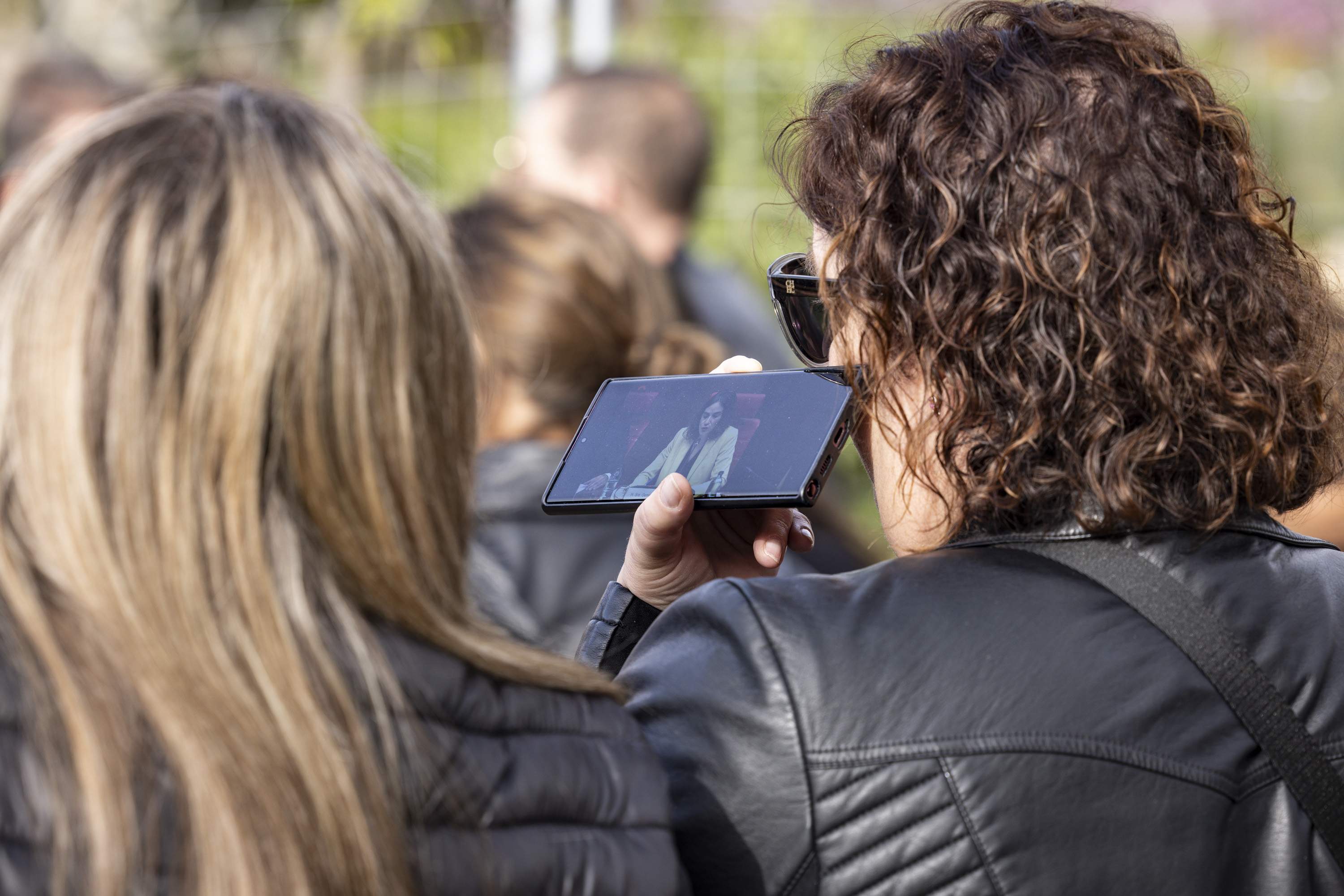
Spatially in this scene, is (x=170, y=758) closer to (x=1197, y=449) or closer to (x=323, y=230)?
(x=323, y=230)

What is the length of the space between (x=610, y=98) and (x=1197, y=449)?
3414 mm

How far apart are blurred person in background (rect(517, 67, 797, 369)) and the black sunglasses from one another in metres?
2.71

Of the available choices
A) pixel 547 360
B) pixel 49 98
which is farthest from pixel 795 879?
pixel 49 98

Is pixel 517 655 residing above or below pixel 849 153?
below

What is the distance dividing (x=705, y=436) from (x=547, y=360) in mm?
1301

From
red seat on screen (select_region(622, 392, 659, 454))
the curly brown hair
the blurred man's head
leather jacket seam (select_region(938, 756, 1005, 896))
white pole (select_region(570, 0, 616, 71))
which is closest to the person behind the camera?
leather jacket seam (select_region(938, 756, 1005, 896))

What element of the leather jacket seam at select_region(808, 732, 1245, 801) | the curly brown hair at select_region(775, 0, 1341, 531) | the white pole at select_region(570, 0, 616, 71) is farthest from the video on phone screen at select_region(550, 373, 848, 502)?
the white pole at select_region(570, 0, 616, 71)

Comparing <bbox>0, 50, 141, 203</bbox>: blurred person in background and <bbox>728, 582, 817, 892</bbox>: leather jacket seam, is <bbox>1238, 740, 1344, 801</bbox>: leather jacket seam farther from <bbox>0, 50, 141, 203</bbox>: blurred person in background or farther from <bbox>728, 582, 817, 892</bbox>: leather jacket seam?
<bbox>0, 50, 141, 203</bbox>: blurred person in background

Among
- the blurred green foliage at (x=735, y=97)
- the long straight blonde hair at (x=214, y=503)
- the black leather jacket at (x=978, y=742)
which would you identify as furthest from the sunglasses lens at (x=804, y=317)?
the blurred green foliage at (x=735, y=97)

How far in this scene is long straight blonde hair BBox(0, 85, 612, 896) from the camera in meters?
1.05

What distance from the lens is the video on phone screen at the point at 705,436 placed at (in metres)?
1.70

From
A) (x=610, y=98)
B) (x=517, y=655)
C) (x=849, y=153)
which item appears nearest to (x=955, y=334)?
(x=849, y=153)

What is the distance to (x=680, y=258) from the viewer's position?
4.86 m

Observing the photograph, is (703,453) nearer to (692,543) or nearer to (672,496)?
(672,496)
